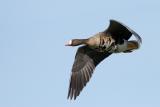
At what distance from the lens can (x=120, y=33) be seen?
25.6 meters

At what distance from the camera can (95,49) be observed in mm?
25734

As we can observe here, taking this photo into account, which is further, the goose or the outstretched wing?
the outstretched wing

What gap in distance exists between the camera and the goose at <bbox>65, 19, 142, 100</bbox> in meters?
25.3

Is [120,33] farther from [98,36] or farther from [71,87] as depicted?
[71,87]

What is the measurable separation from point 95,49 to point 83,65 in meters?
1.74

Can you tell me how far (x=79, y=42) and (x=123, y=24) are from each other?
9.71 feet

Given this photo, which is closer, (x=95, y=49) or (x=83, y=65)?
(x=95, y=49)

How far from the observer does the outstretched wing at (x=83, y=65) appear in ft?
88.2

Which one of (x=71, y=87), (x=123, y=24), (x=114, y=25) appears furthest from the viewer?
(x=71, y=87)

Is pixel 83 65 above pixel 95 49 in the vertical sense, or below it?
below

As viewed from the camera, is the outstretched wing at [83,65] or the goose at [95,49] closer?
the goose at [95,49]

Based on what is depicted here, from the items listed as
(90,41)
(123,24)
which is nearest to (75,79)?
(90,41)

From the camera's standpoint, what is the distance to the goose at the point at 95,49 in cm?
2530

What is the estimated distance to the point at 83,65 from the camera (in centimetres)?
2733
